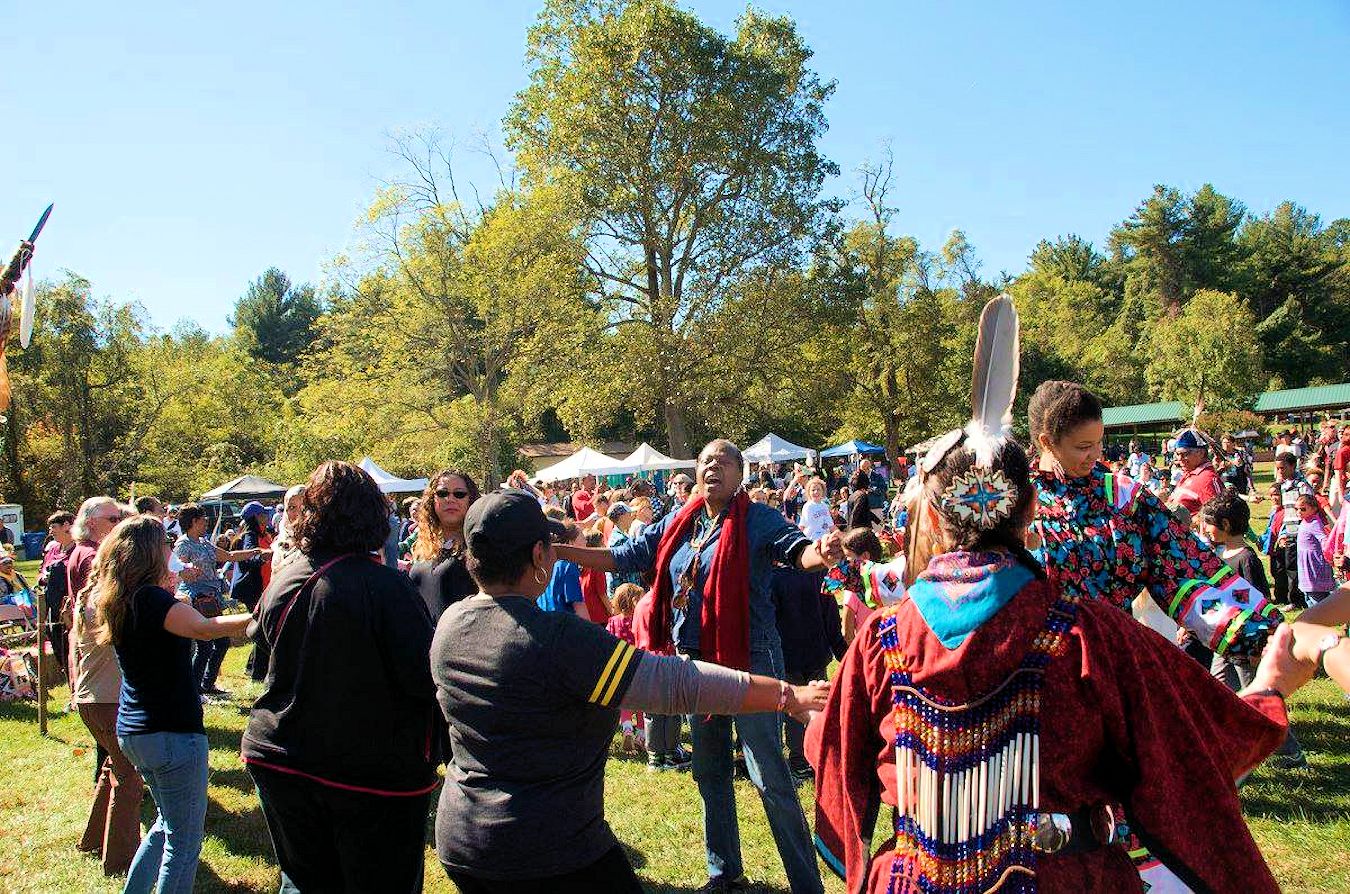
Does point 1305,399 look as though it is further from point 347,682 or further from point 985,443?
point 347,682

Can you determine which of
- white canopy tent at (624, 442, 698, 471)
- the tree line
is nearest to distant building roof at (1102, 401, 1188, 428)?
the tree line

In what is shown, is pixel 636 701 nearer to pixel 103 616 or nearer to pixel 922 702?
pixel 922 702

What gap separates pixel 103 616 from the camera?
399cm

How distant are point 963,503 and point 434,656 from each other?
5.05 ft

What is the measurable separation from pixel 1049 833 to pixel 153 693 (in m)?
3.60

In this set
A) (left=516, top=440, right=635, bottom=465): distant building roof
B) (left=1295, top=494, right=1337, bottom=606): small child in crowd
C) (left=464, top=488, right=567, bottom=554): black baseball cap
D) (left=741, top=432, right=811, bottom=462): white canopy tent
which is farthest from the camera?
(left=516, top=440, right=635, bottom=465): distant building roof

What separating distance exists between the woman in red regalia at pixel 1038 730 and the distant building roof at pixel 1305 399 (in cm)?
5719

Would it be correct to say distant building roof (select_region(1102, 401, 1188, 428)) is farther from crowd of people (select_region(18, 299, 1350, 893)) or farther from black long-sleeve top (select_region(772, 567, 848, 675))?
crowd of people (select_region(18, 299, 1350, 893))

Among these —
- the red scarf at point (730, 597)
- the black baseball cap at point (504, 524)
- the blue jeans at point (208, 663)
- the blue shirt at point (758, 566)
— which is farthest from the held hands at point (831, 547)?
the blue jeans at point (208, 663)

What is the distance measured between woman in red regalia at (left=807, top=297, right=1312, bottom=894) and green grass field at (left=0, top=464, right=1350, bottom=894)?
2942mm

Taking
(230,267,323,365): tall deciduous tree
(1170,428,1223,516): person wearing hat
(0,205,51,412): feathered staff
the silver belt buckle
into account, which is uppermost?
(230,267,323,365): tall deciduous tree

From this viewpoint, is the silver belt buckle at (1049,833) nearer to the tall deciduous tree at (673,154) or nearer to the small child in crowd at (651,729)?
the small child in crowd at (651,729)

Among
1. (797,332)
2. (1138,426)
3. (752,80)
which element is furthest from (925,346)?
(1138,426)

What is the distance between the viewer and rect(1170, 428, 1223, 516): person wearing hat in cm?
877
